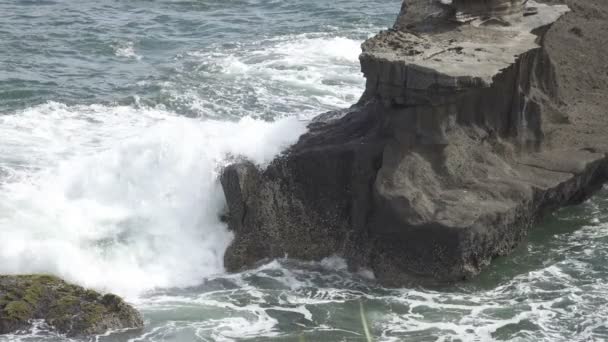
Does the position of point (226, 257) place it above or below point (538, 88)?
below

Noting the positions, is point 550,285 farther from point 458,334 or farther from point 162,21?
point 162,21

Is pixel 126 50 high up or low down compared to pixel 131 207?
up

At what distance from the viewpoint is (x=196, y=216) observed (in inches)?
601

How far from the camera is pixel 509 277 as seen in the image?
45.6 ft

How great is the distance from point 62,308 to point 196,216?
325cm

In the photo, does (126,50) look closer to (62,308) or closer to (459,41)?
(459,41)

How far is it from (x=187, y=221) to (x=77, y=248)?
63.8 inches

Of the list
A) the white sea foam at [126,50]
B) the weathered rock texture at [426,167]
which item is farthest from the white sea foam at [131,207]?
the white sea foam at [126,50]

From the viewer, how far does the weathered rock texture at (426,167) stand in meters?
13.6

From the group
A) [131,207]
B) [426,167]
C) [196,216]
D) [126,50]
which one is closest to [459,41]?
[426,167]

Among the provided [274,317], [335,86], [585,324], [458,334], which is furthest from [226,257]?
[335,86]

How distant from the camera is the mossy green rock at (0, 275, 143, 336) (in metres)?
12.3

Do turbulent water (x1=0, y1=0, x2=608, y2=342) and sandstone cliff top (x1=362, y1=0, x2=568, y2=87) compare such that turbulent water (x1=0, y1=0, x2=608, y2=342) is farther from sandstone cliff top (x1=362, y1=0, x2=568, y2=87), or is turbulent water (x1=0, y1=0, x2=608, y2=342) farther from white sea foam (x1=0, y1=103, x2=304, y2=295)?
sandstone cliff top (x1=362, y1=0, x2=568, y2=87)

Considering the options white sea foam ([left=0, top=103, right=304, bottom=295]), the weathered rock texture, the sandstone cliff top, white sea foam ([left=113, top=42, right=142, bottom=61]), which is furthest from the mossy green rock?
white sea foam ([left=113, top=42, right=142, bottom=61])
